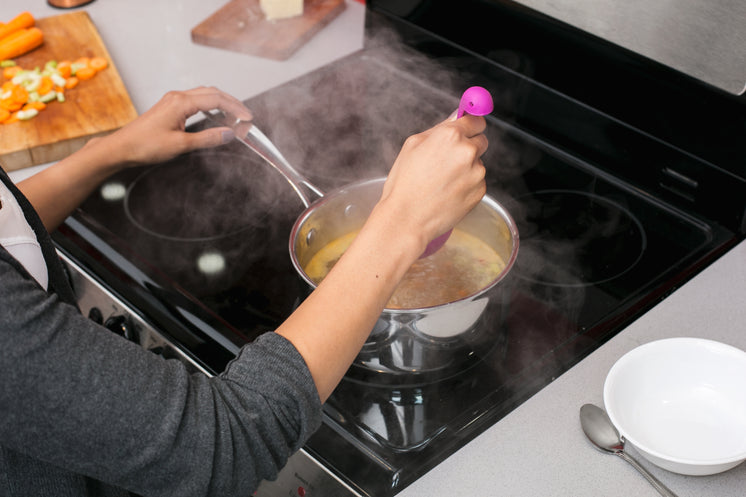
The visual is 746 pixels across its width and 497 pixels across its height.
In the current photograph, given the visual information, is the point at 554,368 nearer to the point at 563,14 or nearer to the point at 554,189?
the point at 554,189

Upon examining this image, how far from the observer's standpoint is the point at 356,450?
785mm

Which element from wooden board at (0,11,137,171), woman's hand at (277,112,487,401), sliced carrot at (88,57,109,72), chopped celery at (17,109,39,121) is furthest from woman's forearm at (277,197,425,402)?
sliced carrot at (88,57,109,72)

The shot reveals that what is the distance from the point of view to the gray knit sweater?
1.90 ft

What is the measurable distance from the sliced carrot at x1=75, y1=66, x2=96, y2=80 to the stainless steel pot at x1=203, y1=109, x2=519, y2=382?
60 centimetres

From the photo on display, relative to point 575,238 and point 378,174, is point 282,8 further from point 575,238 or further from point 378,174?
point 575,238

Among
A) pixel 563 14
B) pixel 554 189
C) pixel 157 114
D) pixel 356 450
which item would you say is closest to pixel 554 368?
pixel 356 450

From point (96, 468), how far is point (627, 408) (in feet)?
1.75

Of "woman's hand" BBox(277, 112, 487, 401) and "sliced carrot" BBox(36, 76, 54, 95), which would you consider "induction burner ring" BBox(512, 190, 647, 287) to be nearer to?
"woman's hand" BBox(277, 112, 487, 401)

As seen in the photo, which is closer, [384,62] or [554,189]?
[554,189]

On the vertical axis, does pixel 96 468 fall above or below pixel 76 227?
above

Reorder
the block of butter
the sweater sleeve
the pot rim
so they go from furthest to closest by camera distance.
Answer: the block of butter < the pot rim < the sweater sleeve

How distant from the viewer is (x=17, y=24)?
163cm

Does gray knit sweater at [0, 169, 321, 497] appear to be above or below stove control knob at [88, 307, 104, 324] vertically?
above

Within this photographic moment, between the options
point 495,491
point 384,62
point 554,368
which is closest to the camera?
point 495,491
